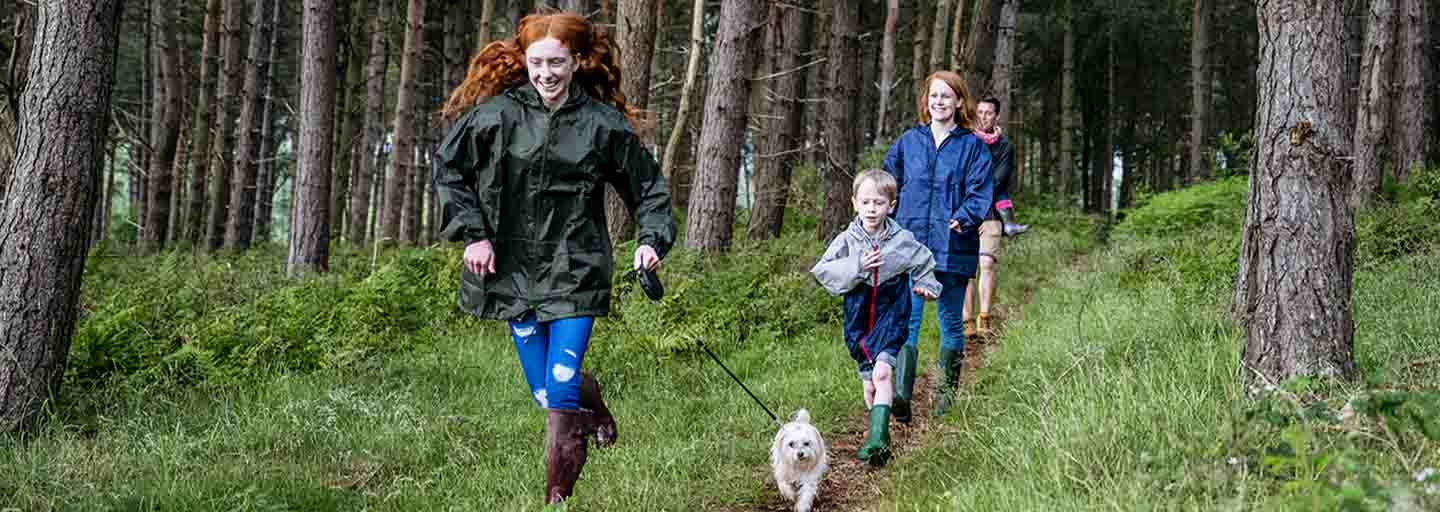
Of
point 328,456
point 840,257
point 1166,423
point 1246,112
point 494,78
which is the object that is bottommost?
point 328,456

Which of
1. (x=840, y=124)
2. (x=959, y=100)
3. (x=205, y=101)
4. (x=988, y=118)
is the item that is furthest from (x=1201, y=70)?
(x=205, y=101)

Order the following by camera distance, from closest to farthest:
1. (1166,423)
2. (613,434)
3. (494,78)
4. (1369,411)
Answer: (1369,411), (1166,423), (494,78), (613,434)

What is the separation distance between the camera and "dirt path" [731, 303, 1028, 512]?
469 centimetres

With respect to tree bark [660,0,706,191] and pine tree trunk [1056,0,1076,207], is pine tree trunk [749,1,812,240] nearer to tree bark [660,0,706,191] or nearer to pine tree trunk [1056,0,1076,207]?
tree bark [660,0,706,191]

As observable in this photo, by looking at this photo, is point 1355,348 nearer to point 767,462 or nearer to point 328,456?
point 767,462

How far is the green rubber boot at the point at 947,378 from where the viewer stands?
5.98 metres

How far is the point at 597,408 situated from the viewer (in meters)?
4.81

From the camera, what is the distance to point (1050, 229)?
20.0 meters

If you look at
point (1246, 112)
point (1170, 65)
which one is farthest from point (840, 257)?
point (1246, 112)

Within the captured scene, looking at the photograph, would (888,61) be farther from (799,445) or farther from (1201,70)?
(799,445)

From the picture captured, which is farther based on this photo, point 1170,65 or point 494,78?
point 1170,65

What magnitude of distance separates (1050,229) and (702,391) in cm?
1458

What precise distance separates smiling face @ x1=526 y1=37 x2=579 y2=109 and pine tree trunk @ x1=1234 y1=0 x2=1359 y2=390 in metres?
3.04

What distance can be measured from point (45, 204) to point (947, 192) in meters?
5.14
